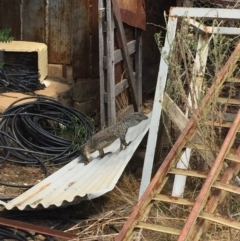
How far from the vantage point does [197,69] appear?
16.1 ft

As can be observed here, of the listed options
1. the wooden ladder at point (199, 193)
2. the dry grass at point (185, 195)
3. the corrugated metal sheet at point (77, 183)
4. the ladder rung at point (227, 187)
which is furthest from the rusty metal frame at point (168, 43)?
the ladder rung at point (227, 187)

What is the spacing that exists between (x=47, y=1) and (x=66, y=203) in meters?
3.70

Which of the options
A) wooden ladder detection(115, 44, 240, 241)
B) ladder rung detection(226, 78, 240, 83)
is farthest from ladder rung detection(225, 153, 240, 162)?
ladder rung detection(226, 78, 240, 83)

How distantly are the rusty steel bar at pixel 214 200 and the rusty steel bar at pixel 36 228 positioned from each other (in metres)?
1.38

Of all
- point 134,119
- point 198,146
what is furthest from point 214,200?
point 134,119

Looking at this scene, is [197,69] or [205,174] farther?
[197,69]

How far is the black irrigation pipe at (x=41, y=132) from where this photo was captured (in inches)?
254

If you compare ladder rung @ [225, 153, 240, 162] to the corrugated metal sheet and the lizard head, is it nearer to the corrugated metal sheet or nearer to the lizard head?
the corrugated metal sheet

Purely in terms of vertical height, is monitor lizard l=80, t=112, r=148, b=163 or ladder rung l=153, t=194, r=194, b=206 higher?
ladder rung l=153, t=194, r=194, b=206

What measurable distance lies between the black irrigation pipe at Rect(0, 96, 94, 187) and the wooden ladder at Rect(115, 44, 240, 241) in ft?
7.84

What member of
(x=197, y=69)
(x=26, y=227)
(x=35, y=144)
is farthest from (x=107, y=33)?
(x=26, y=227)

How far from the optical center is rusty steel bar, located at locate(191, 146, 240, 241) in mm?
3525

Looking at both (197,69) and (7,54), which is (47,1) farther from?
(197,69)

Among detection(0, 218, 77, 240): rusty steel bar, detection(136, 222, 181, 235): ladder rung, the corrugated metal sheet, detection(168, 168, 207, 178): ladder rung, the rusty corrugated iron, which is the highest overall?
the rusty corrugated iron
